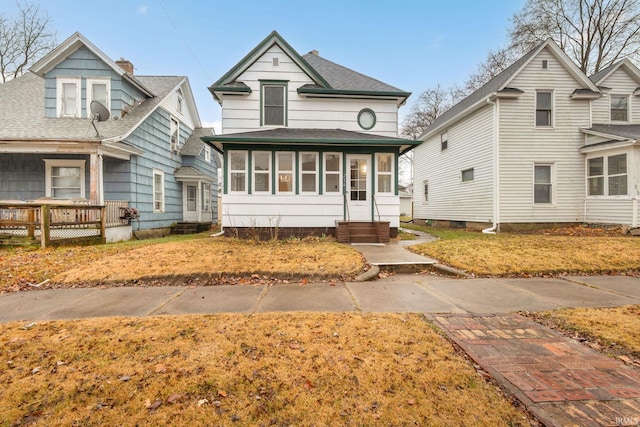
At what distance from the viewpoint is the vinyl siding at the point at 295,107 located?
10.7 m

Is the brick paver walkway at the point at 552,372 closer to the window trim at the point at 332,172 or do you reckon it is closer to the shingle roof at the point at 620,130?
the window trim at the point at 332,172

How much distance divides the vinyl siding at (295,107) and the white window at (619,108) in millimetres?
10824

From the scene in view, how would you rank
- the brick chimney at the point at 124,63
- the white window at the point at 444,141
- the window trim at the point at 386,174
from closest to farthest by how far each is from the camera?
the window trim at the point at 386,174 → the brick chimney at the point at 124,63 → the white window at the point at 444,141

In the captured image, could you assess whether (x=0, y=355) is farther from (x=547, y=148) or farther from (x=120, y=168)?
(x=547, y=148)

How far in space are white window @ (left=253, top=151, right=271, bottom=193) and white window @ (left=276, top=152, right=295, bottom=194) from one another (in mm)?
358

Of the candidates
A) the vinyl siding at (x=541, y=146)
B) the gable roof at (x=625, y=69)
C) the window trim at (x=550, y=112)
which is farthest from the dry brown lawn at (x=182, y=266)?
the gable roof at (x=625, y=69)

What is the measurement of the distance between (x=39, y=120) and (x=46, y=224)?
18.9ft

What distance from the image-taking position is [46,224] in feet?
27.3

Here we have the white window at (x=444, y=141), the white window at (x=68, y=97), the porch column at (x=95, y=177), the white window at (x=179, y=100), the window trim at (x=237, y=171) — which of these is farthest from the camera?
the white window at (x=444, y=141)

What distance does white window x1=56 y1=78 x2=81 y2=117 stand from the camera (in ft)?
37.1

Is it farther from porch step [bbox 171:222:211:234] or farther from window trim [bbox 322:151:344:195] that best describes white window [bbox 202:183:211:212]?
window trim [bbox 322:151:344:195]

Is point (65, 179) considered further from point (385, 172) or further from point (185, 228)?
point (385, 172)

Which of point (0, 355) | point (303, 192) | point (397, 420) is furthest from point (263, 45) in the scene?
point (397, 420)

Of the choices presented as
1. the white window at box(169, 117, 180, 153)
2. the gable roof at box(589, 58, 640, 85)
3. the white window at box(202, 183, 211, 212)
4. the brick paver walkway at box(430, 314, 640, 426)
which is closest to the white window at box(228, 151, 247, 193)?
the white window at box(169, 117, 180, 153)
